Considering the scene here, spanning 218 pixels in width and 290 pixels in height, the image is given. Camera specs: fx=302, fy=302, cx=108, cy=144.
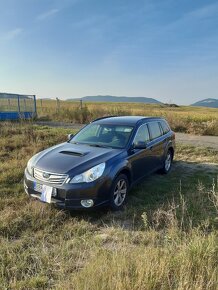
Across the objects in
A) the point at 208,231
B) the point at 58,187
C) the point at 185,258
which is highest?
the point at 58,187

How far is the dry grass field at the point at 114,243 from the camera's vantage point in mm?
2820

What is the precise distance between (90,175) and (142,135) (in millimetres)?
2044

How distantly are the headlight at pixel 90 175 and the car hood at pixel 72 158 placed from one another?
7 centimetres

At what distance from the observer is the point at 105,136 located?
20.5 feet

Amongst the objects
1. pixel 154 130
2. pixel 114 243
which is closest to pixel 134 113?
pixel 154 130

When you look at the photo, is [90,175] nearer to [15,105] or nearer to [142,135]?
[142,135]

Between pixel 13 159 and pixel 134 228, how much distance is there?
4965 mm

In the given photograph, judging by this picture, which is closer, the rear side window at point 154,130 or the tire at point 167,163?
the rear side window at point 154,130

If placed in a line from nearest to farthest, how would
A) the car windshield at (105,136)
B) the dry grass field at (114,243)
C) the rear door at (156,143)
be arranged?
1. the dry grass field at (114,243)
2. the car windshield at (105,136)
3. the rear door at (156,143)

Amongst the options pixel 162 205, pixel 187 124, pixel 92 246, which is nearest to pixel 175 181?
pixel 162 205

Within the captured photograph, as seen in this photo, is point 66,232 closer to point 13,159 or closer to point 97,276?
point 97,276

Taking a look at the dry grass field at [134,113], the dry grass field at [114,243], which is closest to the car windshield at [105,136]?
the dry grass field at [114,243]

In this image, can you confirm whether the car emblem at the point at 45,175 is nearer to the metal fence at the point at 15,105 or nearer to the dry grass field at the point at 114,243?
the dry grass field at the point at 114,243

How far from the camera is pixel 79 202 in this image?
4.74 m
